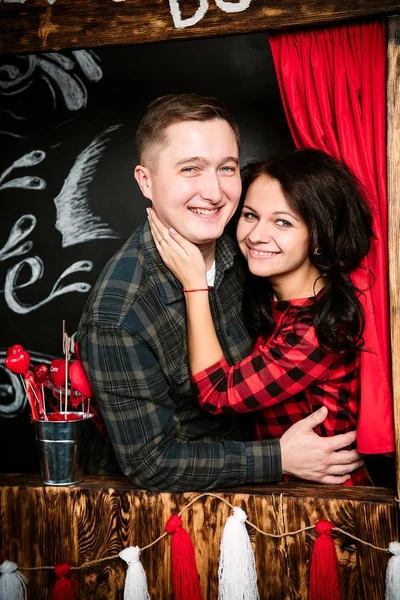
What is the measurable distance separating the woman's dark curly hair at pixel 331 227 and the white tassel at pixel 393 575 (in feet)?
2.03

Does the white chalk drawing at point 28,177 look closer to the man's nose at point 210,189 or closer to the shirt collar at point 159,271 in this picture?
the shirt collar at point 159,271

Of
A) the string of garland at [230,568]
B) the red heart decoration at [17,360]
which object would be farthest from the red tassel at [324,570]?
the red heart decoration at [17,360]

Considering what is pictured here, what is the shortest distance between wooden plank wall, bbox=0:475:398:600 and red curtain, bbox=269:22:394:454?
0.23 m

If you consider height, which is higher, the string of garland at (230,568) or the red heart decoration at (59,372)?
the red heart decoration at (59,372)

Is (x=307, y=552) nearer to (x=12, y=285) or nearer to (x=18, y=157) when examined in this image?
(x=12, y=285)

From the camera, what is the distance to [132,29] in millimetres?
1979

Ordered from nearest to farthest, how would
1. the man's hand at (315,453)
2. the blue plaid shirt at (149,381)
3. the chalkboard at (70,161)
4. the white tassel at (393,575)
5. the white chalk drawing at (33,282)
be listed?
the white tassel at (393,575) → the blue plaid shirt at (149,381) → the man's hand at (315,453) → the chalkboard at (70,161) → the white chalk drawing at (33,282)

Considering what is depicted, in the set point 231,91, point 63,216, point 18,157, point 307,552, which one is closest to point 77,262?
point 63,216

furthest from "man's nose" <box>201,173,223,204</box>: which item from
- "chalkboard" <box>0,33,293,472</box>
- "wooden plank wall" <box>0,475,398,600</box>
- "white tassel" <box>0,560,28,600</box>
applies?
"white tassel" <box>0,560,28,600</box>

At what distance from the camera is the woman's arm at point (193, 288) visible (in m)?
2.09

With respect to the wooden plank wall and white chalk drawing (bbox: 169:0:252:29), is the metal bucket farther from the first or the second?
white chalk drawing (bbox: 169:0:252:29)

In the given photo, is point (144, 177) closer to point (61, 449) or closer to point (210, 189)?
point (210, 189)

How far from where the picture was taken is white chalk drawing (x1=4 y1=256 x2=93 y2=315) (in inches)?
113

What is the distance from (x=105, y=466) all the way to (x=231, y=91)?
1.66m
